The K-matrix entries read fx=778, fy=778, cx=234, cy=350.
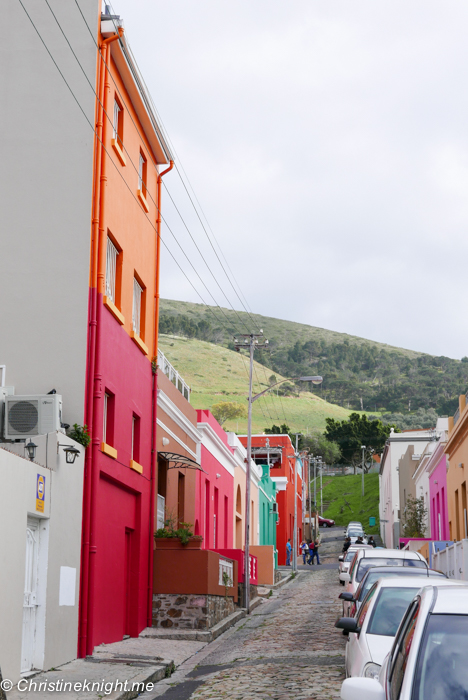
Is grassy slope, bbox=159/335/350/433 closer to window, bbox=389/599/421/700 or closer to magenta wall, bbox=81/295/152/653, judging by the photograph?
magenta wall, bbox=81/295/152/653

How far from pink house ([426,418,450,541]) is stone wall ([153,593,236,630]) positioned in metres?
14.6

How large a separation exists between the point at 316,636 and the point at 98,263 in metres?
8.69

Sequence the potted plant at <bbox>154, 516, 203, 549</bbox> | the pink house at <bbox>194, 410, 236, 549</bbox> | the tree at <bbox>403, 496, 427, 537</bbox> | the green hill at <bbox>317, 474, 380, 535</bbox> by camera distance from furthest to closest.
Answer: the green hill at <bbox>317, 474, 380, 535</bbox>, the tree at <bbox>403, 496, 427, 537</bbox>, the pink house at <bbox>194, 410, 236, 549</bbox>, the potted plant at <bbox>154, 516, 203, 549</bbox>

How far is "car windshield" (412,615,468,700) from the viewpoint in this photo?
13.3ft

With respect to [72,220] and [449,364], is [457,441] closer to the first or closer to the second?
[72,220]

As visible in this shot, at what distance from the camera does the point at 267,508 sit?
4788 cm

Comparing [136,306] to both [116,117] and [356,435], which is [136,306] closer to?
[116,117]

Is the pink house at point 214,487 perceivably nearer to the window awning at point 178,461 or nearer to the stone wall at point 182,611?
the window awning at point 178,461

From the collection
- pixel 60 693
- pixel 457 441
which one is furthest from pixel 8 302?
pixel 457 441

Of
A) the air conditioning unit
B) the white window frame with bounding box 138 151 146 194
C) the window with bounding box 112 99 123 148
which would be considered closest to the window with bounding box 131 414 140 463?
the air conditioning unit

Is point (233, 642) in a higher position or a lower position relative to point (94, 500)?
lower

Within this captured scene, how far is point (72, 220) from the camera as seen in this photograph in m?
14.1

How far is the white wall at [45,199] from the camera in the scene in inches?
539

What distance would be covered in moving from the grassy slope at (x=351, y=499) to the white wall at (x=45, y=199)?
2657 inches
